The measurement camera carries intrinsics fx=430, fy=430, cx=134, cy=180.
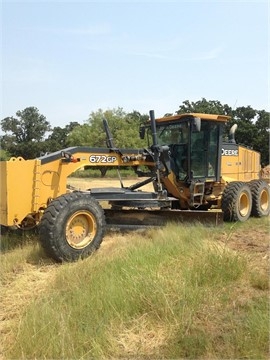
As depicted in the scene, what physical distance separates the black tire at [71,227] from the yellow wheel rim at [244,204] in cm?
416

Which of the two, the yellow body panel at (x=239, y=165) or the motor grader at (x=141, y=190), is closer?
the motor grader at (x=141, y=190)

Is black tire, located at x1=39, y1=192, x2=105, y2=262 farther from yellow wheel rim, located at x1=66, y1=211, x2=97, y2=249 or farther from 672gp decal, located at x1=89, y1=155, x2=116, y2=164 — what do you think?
672gp decal, located at x1=89, y1=155, x2=116, y2=164

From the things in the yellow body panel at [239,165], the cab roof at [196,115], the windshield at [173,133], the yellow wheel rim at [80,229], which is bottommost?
the yellow wheel rim at [80,229]

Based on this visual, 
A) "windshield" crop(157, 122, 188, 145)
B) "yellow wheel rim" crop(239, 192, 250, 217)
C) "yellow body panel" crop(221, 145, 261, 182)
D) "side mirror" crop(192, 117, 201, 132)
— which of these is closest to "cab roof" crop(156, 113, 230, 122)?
"windshield" crop(157, 122, 188, 145)

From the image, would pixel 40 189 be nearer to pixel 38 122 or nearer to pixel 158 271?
pixel 158 271

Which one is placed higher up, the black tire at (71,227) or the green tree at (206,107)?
the green tree at (206,107)

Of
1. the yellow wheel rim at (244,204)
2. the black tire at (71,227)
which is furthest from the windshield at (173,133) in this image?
the black tire at (71,227)

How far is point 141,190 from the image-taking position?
9391mm

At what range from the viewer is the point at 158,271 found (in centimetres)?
470

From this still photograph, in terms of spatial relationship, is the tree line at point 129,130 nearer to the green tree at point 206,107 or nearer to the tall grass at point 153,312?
the green tree at point 206,107

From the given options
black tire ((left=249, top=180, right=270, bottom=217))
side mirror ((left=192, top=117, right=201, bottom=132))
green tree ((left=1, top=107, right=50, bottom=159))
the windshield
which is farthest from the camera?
green tree ((left=1, top=107, right=50, bottom=159))

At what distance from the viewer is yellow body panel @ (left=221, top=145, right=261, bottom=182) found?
1056 centimetres

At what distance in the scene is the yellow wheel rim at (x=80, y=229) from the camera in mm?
6337

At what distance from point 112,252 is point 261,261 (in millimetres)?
2131
